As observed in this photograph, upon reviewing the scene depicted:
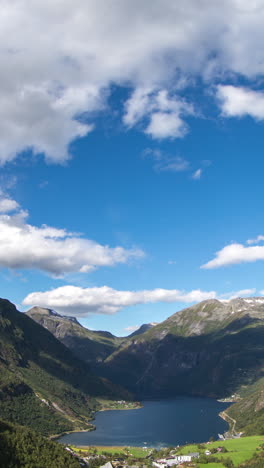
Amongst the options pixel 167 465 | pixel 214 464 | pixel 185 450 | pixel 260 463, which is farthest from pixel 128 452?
pixel 260 463

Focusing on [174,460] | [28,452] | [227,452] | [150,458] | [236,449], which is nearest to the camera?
[28,452]

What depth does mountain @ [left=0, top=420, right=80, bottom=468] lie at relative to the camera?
362 ft

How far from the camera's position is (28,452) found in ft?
391

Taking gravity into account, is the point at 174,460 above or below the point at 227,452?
below

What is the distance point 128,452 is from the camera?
194 meters

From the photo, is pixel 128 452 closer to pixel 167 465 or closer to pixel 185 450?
pixel 185 450

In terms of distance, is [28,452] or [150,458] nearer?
[28,452]

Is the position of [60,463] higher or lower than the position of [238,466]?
higher

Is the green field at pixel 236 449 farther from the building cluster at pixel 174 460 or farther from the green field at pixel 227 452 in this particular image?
the building cluster at pixel 174 460

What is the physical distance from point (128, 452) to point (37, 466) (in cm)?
9756

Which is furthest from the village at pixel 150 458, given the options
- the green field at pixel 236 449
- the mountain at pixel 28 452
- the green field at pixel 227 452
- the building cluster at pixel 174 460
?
the mountain at pixel 28 452

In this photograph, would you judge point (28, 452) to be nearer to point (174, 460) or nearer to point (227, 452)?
point (174, 460)

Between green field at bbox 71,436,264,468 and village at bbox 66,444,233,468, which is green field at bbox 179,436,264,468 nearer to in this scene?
green field at bbox 71,436,264,468

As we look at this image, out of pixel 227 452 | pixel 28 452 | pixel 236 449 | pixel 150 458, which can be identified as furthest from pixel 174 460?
pixel 28 452
